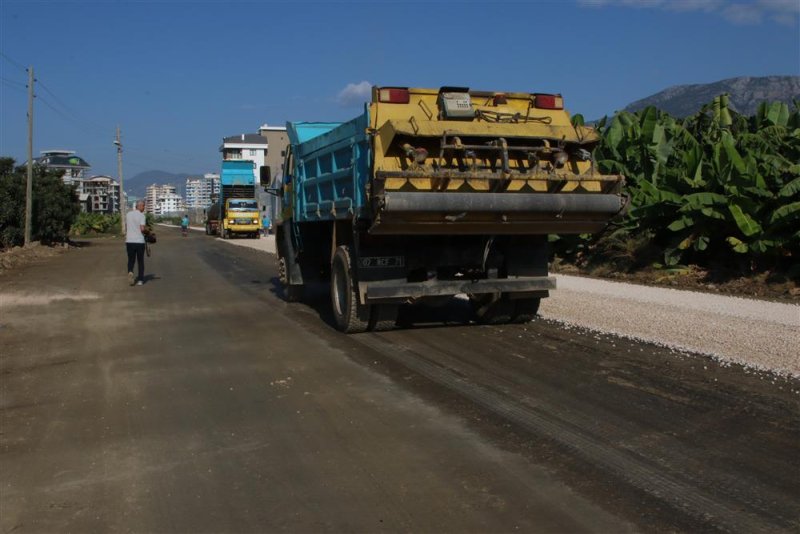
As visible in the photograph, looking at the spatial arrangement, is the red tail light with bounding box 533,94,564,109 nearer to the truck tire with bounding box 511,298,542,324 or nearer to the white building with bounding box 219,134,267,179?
the truck tire with bounding box 511,298,542,324

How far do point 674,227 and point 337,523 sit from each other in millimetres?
12344

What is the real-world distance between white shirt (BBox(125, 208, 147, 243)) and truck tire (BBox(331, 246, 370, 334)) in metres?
7.49

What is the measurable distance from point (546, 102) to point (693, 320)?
149 inches

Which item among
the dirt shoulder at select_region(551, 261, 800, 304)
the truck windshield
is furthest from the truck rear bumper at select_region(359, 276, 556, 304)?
the truck windshield

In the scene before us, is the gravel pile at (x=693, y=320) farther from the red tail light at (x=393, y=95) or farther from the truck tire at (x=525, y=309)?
the red tail light at (x=393, y=95)

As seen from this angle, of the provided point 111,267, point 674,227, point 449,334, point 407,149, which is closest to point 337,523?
point 407,149

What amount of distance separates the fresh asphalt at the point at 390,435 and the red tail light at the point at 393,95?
2.90 m

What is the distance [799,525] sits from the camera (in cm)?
383

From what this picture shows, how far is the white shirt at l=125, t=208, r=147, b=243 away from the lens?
1559cm

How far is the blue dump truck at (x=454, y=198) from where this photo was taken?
25.8 feet

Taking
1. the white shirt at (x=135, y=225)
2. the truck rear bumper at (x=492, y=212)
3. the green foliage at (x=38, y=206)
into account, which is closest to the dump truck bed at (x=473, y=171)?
the truck rear bumper at (x=492, y=212)

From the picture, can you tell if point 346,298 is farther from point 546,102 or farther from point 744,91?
point 744,91

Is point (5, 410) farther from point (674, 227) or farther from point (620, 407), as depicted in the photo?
point (674, 227)

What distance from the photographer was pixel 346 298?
941 centimetres
